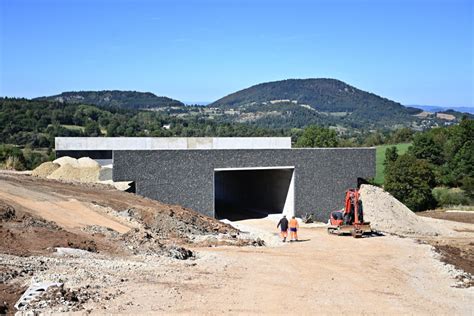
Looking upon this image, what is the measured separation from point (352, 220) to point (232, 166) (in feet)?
22.5

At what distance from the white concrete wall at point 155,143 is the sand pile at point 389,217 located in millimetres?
11658

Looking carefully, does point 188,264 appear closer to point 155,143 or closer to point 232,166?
point 232,166

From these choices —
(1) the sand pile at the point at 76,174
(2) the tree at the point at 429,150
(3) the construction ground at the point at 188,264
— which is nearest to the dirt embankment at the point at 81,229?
(3) the construction ground at the point at 188,264

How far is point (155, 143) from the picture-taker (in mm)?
37281

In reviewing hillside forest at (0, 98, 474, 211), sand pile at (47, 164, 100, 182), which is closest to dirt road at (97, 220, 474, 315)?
sand pile at (47, 164, 100, 182)

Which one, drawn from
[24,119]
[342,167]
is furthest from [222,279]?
[24,119]

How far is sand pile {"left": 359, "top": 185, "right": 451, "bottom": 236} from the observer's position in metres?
28.0

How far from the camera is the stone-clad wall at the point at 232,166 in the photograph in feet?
82.8

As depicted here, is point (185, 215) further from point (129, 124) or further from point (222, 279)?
point (129, 124)

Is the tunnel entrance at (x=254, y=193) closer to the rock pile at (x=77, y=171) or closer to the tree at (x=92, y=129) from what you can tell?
the rock pile at (x=77, y=171)

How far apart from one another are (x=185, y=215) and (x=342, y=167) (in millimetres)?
11316

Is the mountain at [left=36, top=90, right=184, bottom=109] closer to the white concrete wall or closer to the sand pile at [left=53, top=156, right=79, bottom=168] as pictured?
the white concrete wall

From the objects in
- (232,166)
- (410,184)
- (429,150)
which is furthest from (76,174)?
(429,150)

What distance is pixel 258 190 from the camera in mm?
33031
